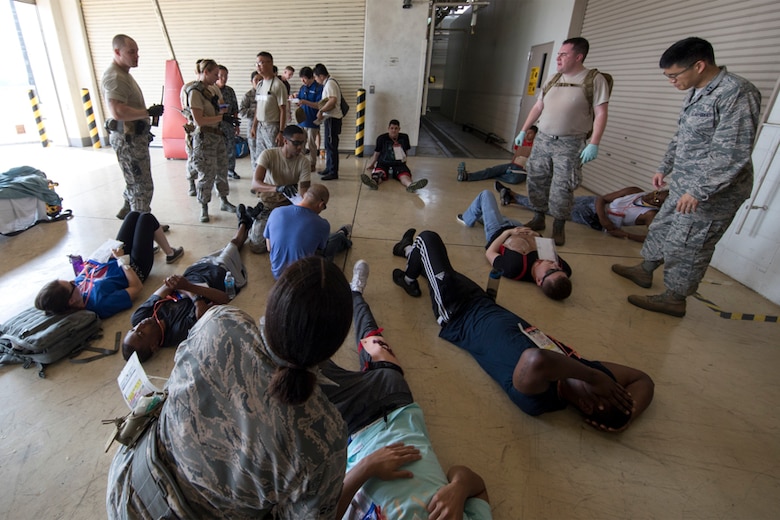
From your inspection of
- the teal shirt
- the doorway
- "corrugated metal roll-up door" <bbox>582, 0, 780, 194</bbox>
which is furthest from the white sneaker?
the doorway

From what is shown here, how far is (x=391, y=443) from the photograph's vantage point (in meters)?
1.33

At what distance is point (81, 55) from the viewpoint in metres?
7.48

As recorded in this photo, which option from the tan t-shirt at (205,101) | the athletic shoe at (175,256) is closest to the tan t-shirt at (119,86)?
the tan t-shirt at (205,101)

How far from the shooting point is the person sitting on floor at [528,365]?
64.1 inches

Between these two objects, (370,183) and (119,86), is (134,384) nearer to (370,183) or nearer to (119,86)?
(119,86)

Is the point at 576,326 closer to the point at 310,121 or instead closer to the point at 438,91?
the point at 310,121

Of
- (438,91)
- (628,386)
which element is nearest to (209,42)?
(628,386)

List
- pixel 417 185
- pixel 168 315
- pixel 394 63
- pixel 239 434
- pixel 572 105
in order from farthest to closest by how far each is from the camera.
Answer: pixel 394 63 < pixel 417 185 < pixel 572 105 < pixel 168 315 < pixel 239 434

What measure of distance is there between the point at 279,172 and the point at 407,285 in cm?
179

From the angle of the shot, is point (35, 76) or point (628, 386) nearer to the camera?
point (628, 386)

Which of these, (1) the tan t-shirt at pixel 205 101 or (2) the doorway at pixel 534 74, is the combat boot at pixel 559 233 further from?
(2) the doorway at pixel 534 74

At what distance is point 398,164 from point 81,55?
6.96 m

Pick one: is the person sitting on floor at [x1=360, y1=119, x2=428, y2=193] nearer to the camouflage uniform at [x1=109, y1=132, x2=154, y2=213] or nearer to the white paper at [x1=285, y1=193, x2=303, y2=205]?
the white paper at [x1=285, y1=193, x2=303, y2=205]

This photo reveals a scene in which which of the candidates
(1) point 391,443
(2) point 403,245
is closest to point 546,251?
(2) point 403,245
